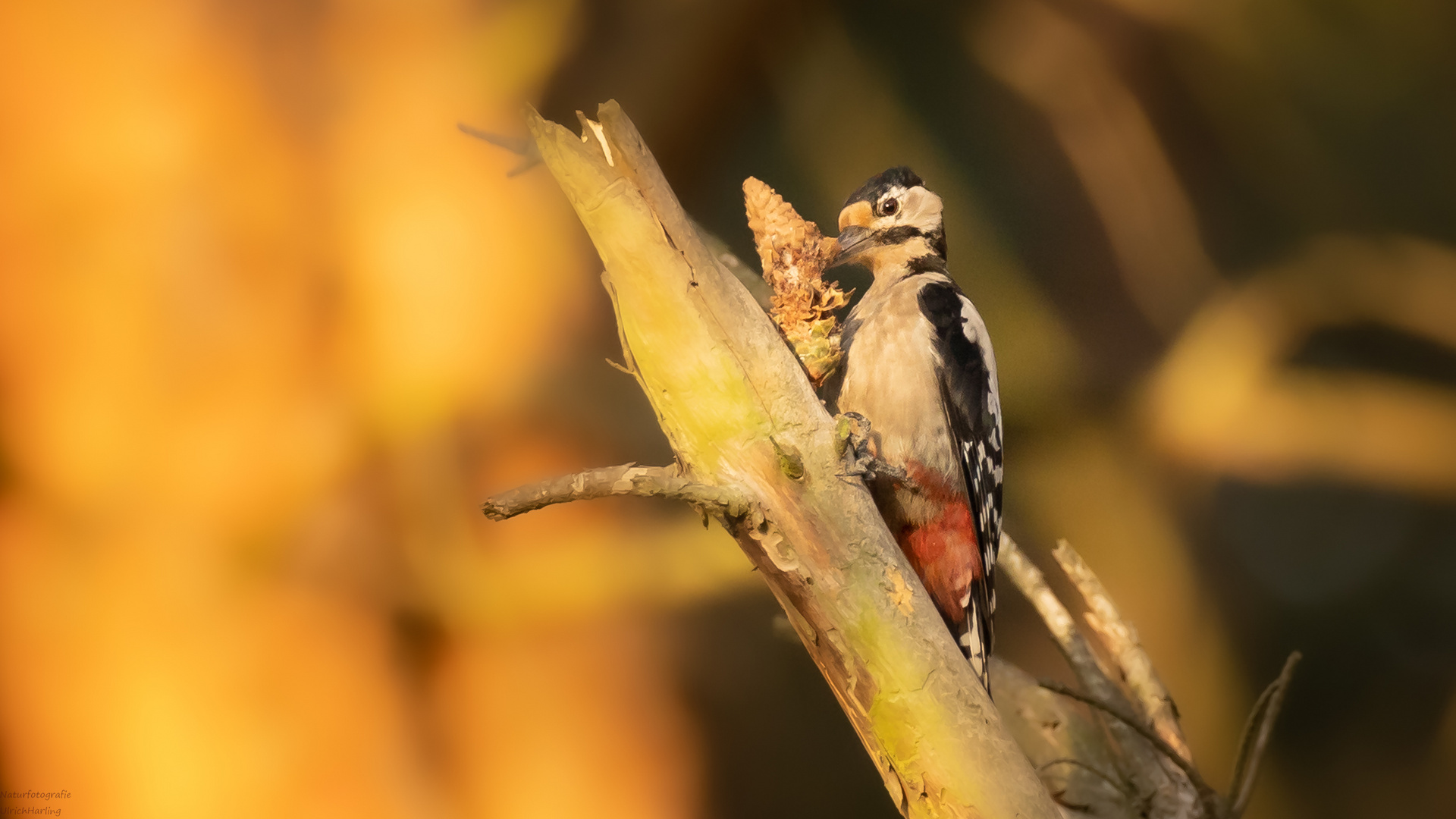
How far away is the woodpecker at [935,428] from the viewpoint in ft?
5.18

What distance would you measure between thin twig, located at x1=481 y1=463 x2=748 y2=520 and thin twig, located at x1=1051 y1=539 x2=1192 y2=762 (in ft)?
3.53

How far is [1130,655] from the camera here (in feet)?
5.77

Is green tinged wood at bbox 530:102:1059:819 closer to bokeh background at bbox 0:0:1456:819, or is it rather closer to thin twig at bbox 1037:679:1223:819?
thin twig at bbox 1037:679:1223:819

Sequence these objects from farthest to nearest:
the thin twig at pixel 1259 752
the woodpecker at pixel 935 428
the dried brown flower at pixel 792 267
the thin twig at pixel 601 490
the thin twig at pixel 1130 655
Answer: the thin twig at pixel 1130 655, the woodpecker at pixel 935 428, the thin twig at pixel 1259 752, the dried brown flower at pixel 792 267, the thin twig at pixel 601 490

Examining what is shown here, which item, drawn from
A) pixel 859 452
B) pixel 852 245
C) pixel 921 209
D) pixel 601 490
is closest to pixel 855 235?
pixel 852 245

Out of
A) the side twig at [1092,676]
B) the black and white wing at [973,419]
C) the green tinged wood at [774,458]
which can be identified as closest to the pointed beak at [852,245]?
the black and white wing at [973,419]

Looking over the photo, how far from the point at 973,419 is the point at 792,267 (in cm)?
54

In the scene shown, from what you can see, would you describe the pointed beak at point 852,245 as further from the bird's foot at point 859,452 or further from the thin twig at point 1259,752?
the thin twig at point 1259,752

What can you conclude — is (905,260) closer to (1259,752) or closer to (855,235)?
(855,235)

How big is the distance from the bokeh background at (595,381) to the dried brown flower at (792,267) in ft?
2.27

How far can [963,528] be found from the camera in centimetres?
163

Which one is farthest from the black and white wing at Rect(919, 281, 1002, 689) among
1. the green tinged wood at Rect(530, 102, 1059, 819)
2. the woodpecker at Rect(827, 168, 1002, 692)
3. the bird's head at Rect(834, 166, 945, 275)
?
the green tinged wood at Rect(530, 102, 1059, 819)

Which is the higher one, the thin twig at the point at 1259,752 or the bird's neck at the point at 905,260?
the bird's neck at the point at 905,260

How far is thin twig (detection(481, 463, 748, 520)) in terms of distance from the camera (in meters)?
1.05
